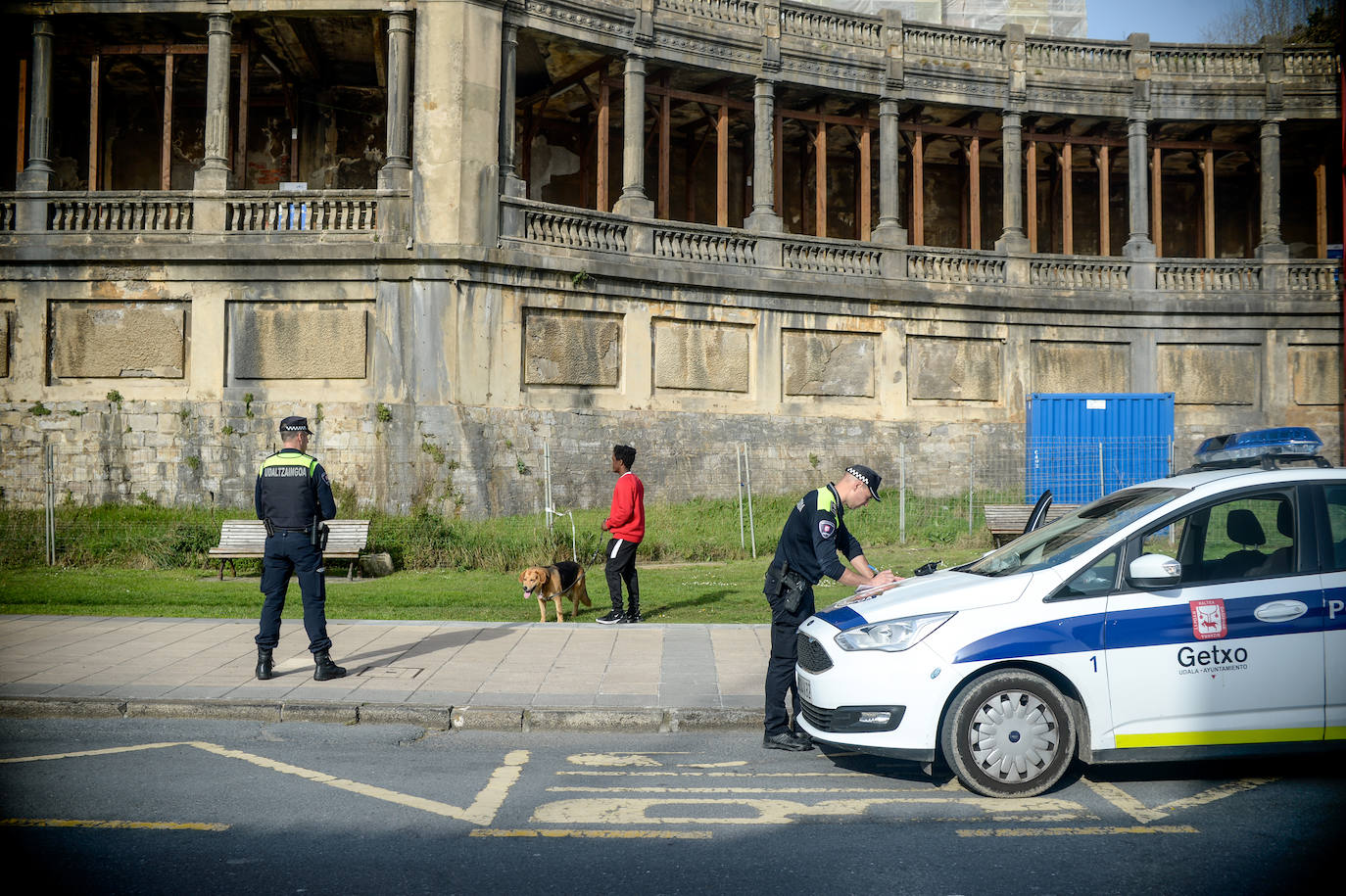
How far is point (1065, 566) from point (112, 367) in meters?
18.9

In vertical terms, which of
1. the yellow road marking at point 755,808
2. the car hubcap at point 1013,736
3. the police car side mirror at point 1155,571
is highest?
the police car side mirror at point 1155,571

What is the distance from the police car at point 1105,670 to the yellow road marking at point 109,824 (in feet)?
11.2

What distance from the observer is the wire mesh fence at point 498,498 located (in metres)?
15.9

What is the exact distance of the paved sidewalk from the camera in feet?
24.6

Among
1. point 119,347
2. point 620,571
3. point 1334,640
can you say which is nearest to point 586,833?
point 1334,640

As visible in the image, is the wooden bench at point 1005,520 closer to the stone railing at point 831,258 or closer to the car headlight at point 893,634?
the stone railing at point 831,258

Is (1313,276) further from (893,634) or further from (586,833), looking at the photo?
(586,833)

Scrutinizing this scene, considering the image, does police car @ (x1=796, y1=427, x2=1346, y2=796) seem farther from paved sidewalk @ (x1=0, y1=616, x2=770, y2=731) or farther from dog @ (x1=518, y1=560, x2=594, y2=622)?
dog @ (x1=518, y1=560, x2=594, y2=622)

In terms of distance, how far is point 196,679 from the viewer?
826 cm

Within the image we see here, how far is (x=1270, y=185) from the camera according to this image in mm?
26984

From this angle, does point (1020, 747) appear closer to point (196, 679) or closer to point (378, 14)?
point (196, 679)

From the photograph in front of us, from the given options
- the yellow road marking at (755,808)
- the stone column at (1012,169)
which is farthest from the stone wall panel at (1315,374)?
the yellow road marking at (755,808)

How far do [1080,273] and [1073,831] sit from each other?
23205mm

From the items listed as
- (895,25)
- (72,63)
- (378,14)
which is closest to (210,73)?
(378,14)
